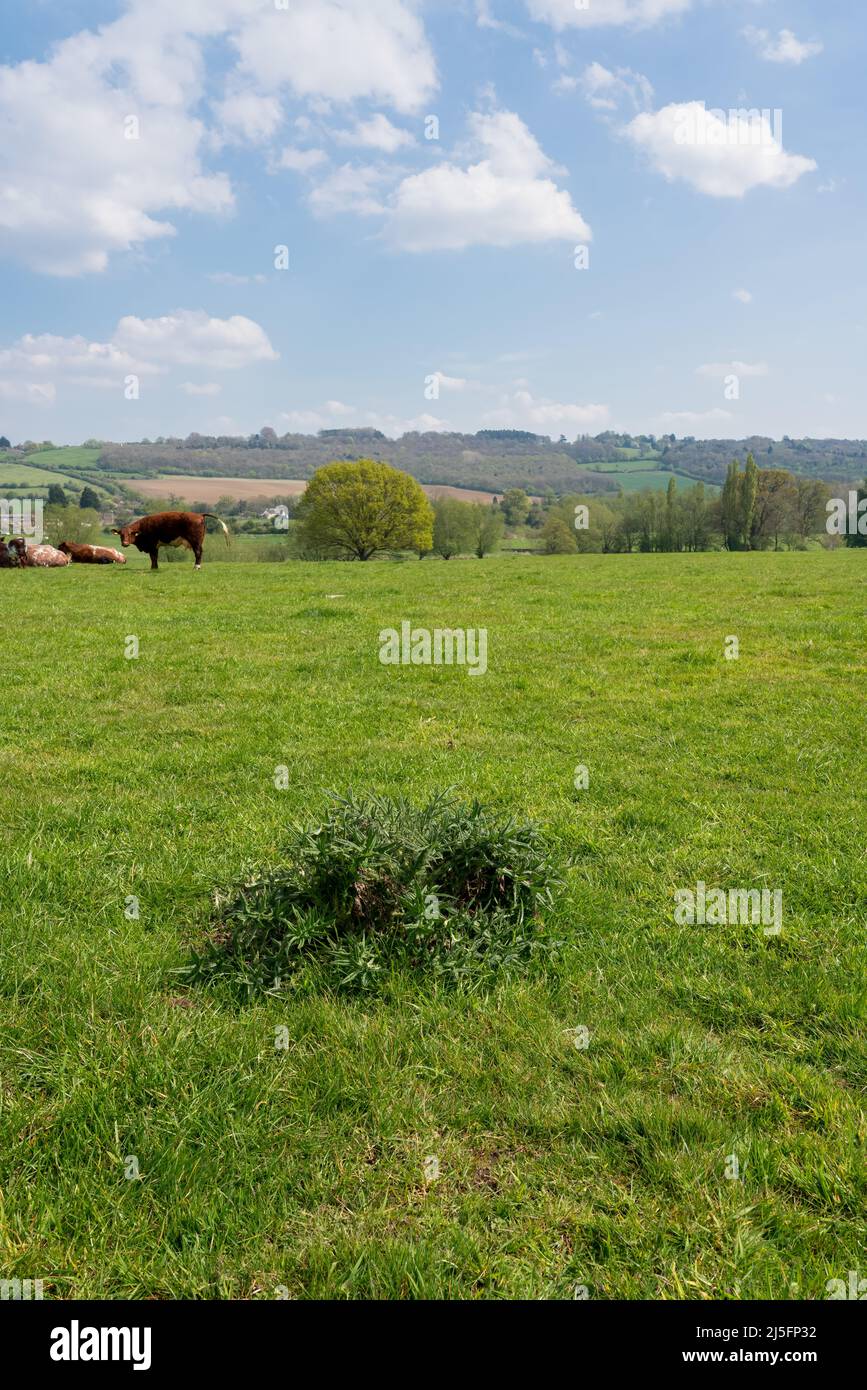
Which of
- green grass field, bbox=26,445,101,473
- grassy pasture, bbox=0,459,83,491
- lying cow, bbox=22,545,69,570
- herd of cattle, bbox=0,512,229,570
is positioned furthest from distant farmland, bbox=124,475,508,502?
lying cow, bbox=22,545,69,570

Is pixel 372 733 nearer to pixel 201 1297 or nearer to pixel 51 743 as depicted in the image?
pixel 51 743

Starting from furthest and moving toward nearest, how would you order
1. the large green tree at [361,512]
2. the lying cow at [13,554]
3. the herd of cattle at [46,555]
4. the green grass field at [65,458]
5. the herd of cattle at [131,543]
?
the green grass field at [65,458] → the large green tree at [361,512] → the herd of cattle at [46,555] → the lying cow at [13,554] → the herd of cattle at [131,543]

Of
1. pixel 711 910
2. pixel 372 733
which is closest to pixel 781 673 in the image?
pixel 372 733

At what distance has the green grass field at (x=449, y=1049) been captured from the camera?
2828 mm

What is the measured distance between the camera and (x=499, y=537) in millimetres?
82188

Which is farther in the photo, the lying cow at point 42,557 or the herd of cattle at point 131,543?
the lying cow at point 42,557

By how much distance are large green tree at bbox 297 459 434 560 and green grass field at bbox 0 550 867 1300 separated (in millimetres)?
58278

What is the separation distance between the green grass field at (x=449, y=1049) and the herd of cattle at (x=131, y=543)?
777 inches

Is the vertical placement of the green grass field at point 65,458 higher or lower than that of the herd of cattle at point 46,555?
higher

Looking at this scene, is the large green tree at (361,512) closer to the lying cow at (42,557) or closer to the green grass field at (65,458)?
the lying cow at (42,557)

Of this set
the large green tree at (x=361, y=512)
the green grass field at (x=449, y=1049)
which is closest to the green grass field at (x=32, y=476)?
the large green tree at (x=361, y=512)

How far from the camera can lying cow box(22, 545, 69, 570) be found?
29697mm

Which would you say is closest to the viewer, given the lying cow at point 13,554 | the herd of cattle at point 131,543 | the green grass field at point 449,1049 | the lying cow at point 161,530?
the green grass field at point 449,1049
